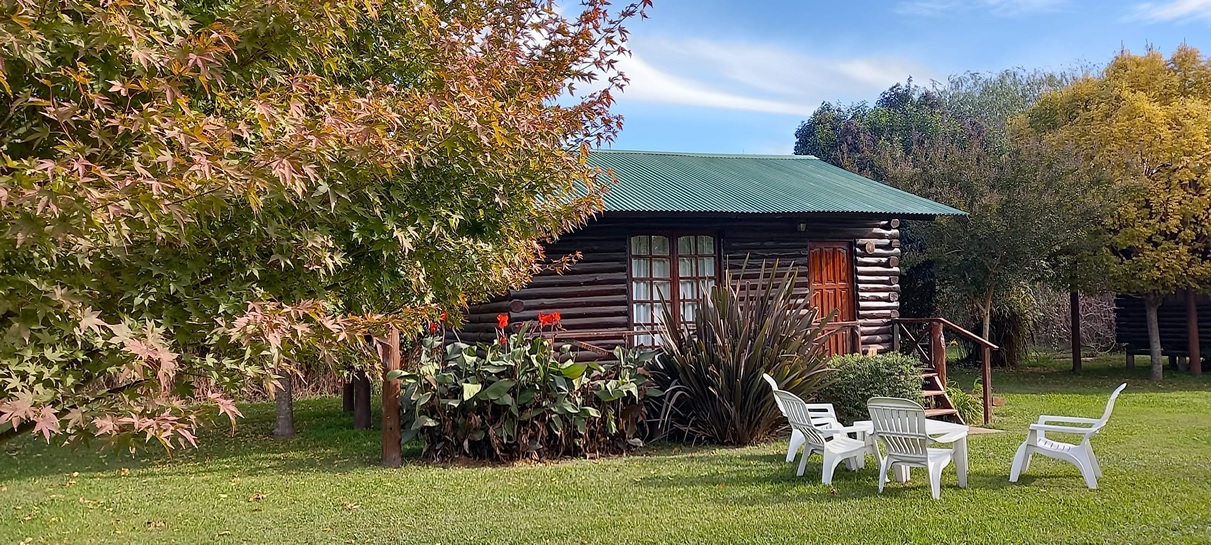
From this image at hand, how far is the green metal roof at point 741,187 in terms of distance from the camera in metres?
13.2

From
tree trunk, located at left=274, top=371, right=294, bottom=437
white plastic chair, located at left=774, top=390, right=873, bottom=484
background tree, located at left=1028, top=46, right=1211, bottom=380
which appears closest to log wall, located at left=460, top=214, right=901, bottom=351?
tree trunk, located at left=274, top=371, right=294, bottom=437

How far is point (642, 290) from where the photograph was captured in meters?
13.8

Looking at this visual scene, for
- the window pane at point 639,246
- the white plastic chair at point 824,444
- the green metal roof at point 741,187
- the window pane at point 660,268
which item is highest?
the green metal roof at point 741,187

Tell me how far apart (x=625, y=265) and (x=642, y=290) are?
48 centimetres

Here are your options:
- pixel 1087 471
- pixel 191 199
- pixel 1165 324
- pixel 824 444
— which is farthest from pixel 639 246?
pixel 1165 324

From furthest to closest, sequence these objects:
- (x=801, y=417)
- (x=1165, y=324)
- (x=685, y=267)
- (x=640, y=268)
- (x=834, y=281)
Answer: (x=1165, y=324), (x=834, y=281), (x=685, y=267), (x=640, y=268), (x=801, y=417)

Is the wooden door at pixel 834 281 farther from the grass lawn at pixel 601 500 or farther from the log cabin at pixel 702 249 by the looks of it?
the grass lawn at pixel 601 500

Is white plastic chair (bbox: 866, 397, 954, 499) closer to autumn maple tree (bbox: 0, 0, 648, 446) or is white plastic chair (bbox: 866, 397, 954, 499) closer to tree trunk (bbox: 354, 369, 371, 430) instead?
autumn maple tree (bbox: 0, 0, 648, 446)

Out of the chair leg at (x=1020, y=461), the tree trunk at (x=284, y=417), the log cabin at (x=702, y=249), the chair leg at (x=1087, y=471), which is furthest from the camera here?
the log cabin at (x=702, y=249)

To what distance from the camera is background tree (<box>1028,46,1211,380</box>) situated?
60.8ft

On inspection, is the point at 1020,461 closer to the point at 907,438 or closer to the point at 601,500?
the point at 907,438

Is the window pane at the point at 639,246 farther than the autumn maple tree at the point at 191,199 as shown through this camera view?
Yes

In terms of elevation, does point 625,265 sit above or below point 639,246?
below

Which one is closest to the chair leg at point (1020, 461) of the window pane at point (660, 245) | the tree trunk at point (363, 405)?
the window pane at point (660, 245)
